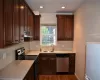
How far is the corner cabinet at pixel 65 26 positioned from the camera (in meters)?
6.04

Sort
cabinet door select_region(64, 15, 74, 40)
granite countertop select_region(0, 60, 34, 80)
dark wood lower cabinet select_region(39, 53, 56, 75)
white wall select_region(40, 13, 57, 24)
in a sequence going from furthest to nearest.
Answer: white wall select_region(40, 13, 57, 24)
cabinet door select_region(64, 15, 74, 40)
dark wood lower cabinet select_region(39, 53, 56, 75)
granite countertop select_region(0, 60, 34, 80)

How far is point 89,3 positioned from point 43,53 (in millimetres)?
2732

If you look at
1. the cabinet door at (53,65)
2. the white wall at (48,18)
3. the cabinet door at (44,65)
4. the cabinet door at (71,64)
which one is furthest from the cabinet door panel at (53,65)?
the white wall at (48,18)

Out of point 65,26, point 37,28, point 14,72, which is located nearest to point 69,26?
point 65,26

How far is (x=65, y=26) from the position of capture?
6047 mm

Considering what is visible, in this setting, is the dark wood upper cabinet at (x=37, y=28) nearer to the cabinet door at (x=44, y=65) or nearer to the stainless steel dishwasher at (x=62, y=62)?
the cabinet door at (x=44, y=65)

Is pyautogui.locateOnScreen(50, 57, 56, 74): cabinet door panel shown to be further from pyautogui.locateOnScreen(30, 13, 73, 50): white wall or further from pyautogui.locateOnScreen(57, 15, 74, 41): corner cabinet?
pyautogui.locateOnScreen(57, 15, 74, 41): corner cabinet

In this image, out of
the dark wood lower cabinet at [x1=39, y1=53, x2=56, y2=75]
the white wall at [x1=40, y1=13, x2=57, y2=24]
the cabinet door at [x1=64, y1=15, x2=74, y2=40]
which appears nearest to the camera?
the dark wood lower cabinet at [x1=39, y1=53, x2=56, y2=75]

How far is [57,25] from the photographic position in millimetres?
Answer: 6094

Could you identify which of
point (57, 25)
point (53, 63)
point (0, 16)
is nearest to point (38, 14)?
point (57, 25)

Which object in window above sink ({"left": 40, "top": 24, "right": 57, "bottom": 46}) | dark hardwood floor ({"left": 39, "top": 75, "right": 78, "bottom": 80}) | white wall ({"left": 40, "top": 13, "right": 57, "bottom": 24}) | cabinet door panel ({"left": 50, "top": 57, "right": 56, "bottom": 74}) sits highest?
white wall ({"left": 40, "top": 13, "right": 57, "bottom": 24})

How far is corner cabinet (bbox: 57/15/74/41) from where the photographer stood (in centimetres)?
604

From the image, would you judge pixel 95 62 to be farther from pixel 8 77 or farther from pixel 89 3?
pixel 89 3

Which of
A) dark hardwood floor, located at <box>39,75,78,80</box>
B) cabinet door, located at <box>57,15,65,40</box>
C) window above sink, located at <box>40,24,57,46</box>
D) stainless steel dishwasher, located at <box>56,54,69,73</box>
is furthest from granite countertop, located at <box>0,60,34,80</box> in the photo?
window above sink, located at <box>40,24,57,46</box>
